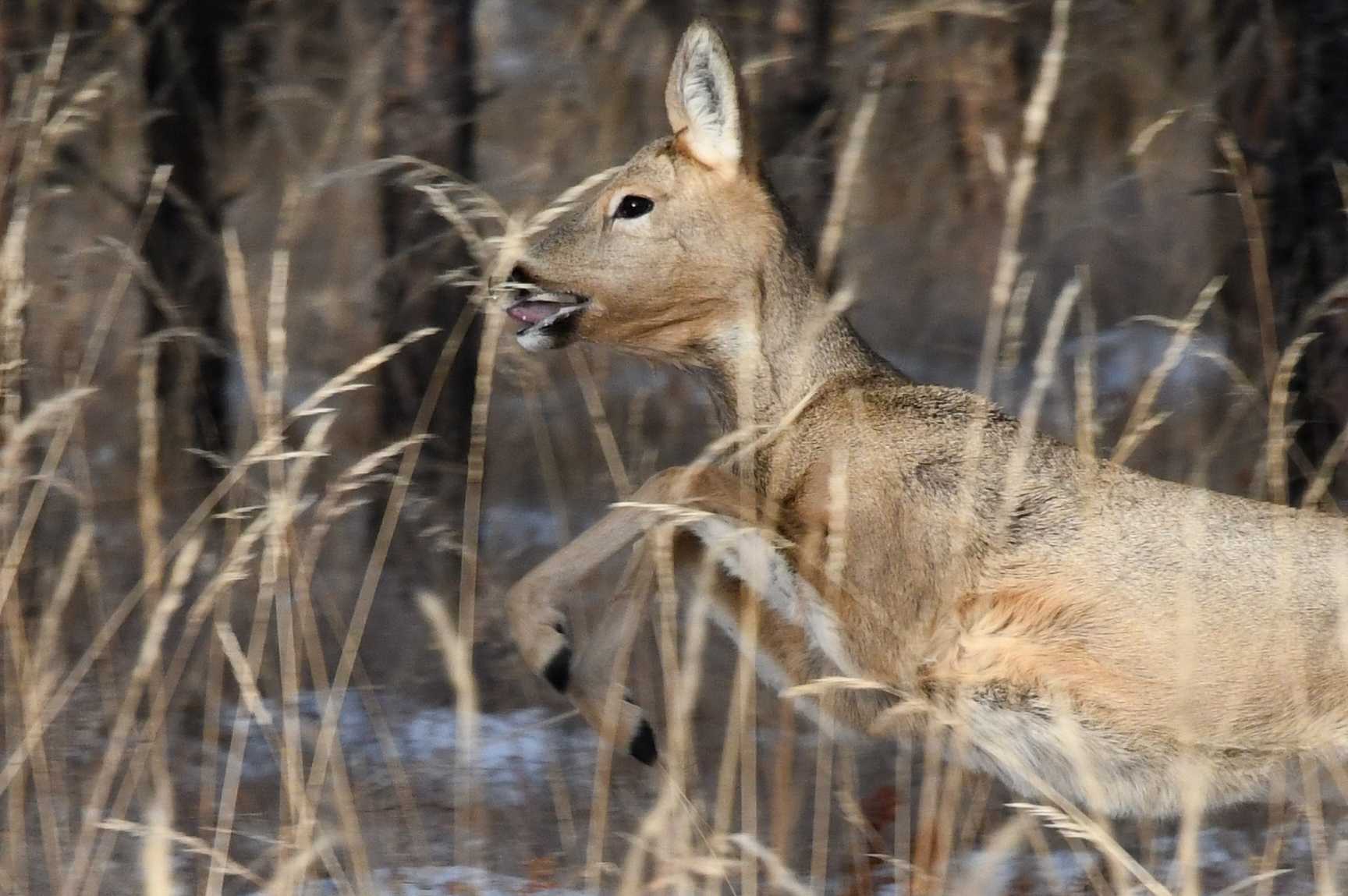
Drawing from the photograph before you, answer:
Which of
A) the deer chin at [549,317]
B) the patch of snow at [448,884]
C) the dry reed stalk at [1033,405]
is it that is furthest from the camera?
the deer chin at [549,317]

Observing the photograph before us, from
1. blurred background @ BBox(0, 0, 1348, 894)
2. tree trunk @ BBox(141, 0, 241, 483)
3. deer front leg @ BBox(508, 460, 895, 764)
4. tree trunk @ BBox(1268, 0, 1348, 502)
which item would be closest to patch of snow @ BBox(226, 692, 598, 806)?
blurred background @ BBox(0, 0, 1348, 894)

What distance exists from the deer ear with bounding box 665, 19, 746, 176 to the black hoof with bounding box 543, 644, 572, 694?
1.52 m

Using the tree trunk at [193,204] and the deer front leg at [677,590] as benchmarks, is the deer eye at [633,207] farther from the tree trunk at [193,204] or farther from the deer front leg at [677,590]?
the tree trunk at [193,204]

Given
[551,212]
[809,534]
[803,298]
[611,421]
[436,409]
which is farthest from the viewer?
[611,421]

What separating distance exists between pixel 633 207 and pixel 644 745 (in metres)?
1.54

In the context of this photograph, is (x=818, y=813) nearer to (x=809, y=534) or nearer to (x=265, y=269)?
(x=809, y=534)

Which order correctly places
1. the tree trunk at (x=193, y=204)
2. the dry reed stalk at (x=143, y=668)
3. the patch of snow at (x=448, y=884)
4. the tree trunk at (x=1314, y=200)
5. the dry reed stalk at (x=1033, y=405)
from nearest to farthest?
1. the dry reed stalk at (x=143, y=668)
2. the dry reed stalk at (x=1033, y=405)
3. the patch of snow at (x=448, y=884)
4. the tree trunk at (x=1314, y=200)
5. the tree trunk at (x=193, y=204)

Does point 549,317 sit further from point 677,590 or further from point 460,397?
point 460,397

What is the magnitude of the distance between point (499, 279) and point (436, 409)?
2659 mm

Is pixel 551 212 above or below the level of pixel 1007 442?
above

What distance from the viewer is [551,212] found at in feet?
14.4

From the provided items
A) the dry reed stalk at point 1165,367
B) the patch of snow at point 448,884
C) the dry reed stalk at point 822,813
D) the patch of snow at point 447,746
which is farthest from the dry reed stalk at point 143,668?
the dry reed stalk at point 1165,367

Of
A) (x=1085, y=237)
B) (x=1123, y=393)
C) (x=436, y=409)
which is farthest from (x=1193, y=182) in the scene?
(x=436, y=409)

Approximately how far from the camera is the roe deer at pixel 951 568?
183 inches
